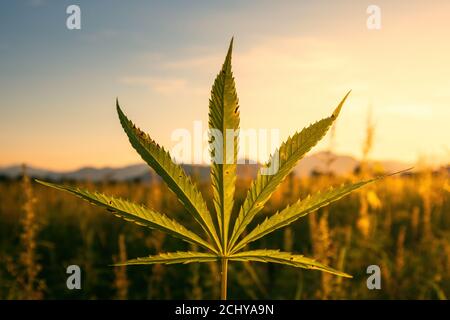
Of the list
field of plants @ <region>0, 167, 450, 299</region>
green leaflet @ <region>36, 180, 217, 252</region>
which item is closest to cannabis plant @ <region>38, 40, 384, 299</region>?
green leaflet @ <region>36, 180, 217, 252</region>

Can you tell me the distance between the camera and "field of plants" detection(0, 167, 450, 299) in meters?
2.83

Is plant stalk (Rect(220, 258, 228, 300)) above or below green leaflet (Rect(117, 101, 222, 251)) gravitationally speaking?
below

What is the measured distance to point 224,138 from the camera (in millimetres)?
651

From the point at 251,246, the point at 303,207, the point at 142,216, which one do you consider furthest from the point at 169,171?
the point at 251,246

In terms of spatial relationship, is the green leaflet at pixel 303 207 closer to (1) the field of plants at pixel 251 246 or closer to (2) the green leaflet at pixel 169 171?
(2) the green leaflet at pixel 169 171

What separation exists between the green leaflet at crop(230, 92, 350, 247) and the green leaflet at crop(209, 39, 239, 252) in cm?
3

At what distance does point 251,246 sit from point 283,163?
3.87 metres

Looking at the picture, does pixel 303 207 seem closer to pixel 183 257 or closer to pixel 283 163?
pixel 283 163

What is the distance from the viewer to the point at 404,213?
556 cm

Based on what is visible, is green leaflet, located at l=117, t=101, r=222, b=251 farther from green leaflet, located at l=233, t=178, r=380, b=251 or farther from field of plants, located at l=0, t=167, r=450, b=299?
field of plants, located at l=0, t=167, r=450, b=299

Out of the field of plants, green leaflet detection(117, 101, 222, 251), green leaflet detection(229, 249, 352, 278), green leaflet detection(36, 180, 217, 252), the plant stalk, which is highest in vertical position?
green leaflet detection(117, 101, 222, 251)

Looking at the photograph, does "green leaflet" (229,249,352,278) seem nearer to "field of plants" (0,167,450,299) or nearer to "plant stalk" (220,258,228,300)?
"plant stalk" (220,258,228,300)

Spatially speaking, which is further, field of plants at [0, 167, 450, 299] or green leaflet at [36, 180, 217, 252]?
field of plants at [0, 167, 450, 299]
